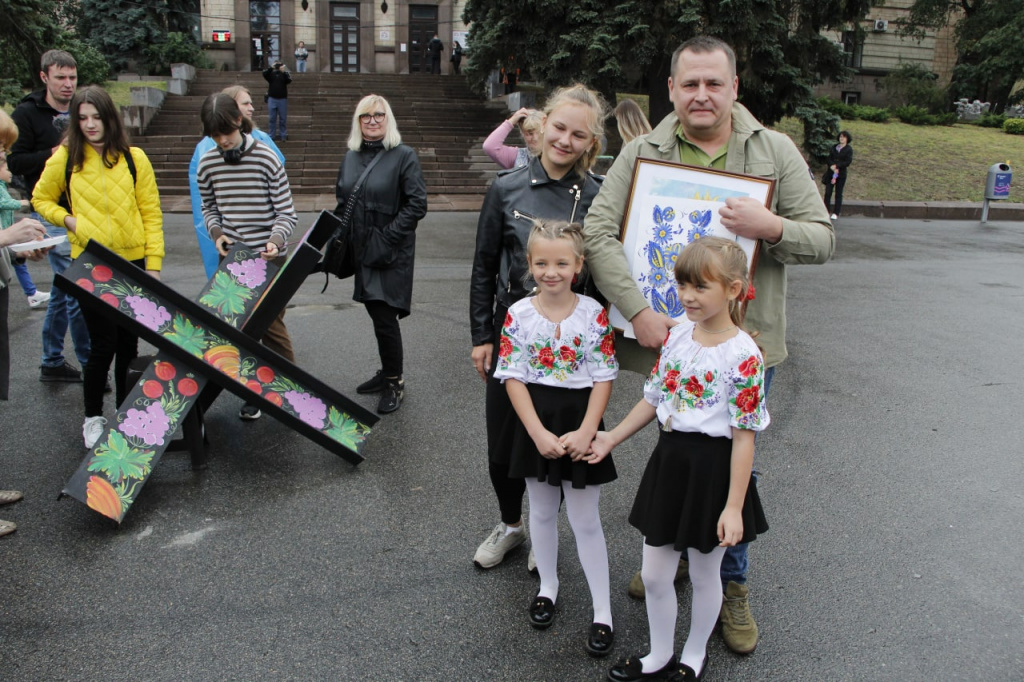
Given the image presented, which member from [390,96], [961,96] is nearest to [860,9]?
[390,96]

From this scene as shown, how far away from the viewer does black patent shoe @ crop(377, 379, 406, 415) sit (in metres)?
5.07

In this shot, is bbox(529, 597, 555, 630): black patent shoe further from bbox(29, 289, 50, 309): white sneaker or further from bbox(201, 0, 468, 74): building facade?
bbox(201, 0, 468, 74): building facade

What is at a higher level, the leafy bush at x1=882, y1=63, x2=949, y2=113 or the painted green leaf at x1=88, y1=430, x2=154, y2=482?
the leafy bush at x1=882, y1=63, x2=949, y2=113

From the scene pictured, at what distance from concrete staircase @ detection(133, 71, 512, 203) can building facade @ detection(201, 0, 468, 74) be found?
5.76 m

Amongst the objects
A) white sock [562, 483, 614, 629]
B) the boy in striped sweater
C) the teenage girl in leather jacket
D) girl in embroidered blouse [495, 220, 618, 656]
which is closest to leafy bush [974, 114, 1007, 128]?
the boy in striped sweater

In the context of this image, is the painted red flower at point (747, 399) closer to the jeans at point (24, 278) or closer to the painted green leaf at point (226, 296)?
the painted green leaf at point (226, 296)

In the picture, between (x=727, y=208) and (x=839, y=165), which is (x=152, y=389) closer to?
(x=727, y=208)

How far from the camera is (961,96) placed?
3328 centimetres

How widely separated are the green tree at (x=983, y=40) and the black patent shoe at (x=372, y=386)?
3364 centimetres

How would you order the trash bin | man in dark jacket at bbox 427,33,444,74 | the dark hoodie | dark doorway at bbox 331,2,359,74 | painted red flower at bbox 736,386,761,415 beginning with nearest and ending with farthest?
painted red flower at bbox 736,386,761,415
the dark hoodie
the trash bin
man in dark jacket at bbox 427,33,444,74
dark doorway at bbox 331,2,359,74

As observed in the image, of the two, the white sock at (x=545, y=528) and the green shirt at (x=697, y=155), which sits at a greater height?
the green shirt at (x=697, y=155)

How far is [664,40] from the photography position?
50.9 ft

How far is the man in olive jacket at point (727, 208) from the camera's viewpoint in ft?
8.31

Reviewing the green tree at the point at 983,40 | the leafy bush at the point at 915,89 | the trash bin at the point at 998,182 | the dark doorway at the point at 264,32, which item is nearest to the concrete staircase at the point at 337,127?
the dark doorway at the point at 264,32
